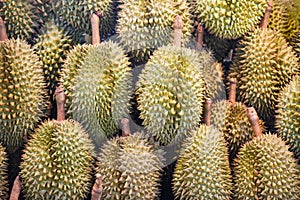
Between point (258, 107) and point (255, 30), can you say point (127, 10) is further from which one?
point (258, 107)

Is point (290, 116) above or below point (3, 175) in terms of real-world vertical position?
above

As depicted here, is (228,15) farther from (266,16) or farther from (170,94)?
(170,94)

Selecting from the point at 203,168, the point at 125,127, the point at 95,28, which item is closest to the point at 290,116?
the point at 203,168

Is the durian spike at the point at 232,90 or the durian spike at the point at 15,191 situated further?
the durian spike at the point at 232,90

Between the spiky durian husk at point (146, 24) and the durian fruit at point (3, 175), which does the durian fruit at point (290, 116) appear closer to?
the spiky durian husk at point (146, 24)

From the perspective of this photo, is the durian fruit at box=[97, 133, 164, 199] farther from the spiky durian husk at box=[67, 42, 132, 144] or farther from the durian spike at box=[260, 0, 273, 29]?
the durian spike at box=[260, 0, 273, 29]

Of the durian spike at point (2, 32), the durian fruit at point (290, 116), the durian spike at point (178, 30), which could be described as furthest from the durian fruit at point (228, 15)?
the durian spike at point (2, 32)
